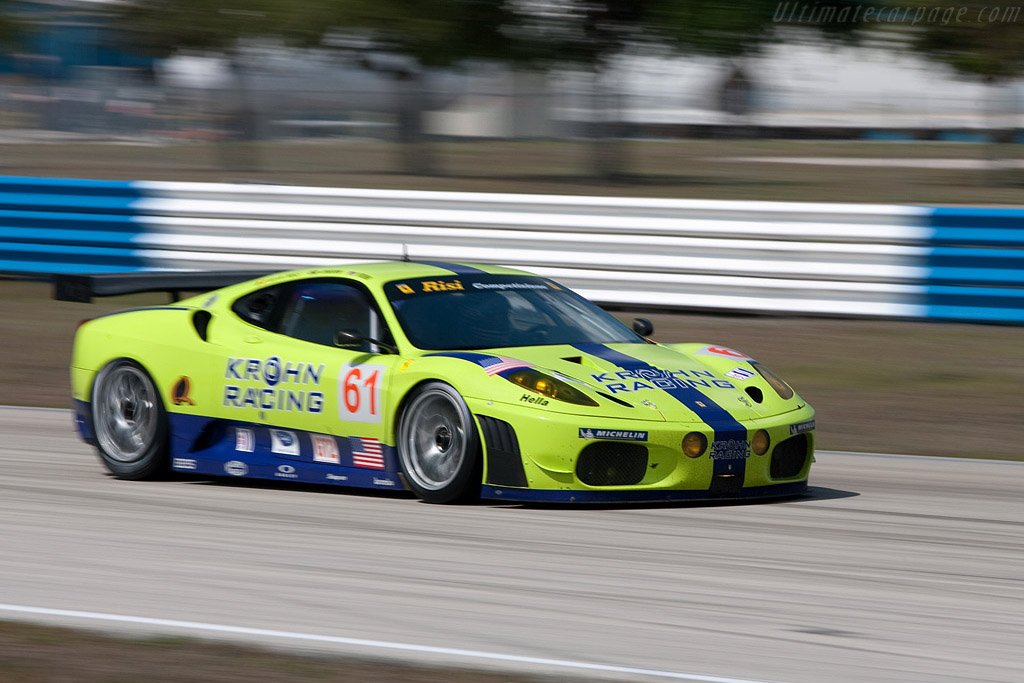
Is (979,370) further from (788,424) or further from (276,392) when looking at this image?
(276,392)

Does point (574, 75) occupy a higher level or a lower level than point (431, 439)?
higher

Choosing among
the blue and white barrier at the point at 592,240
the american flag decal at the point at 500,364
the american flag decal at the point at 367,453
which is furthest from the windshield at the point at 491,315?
the blue and white barrier at the point at 592,240

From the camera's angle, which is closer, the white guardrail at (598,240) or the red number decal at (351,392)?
the red number decal at (351,392)

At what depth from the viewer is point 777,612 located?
15.5 feet

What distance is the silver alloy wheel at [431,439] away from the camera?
650 cm

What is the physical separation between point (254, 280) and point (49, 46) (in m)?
17.5

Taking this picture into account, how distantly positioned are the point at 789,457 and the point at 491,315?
1551 millimetres

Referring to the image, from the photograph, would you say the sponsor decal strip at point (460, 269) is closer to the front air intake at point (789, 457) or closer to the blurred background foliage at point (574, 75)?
the front air intake at point (789, 457)

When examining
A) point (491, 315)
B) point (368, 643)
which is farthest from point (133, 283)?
point (368, 643)

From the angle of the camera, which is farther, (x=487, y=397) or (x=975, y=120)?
→ (x=975, y=120)

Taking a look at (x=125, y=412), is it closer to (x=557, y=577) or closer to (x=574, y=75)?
(x=557, y=577)

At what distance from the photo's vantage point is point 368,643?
171 inches

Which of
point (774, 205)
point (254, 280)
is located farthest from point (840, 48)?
point (254, 280)

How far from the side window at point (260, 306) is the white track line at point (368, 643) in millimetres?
2813
